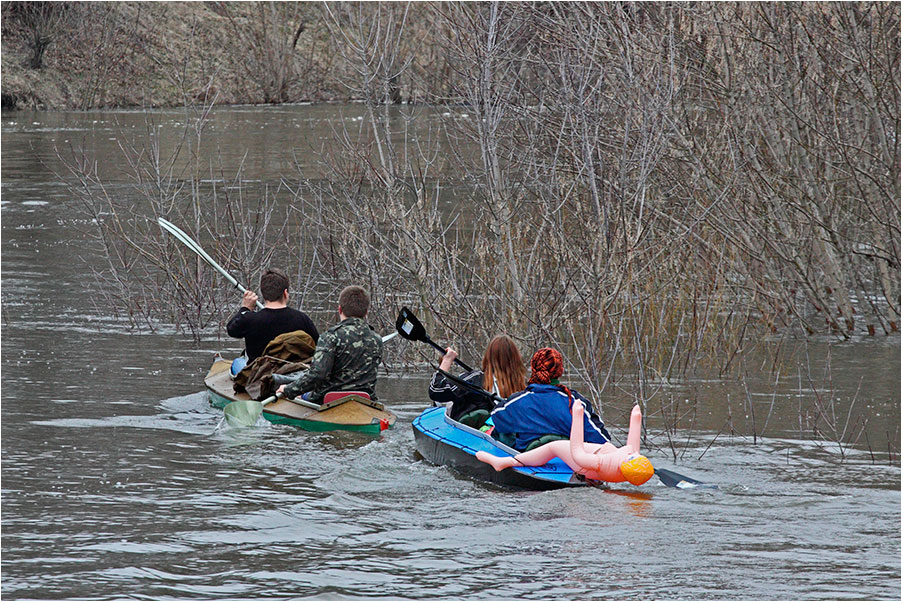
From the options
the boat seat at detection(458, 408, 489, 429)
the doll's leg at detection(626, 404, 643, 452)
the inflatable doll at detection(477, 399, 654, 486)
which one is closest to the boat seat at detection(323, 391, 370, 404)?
the boat seat at detection(458, 408, 489, 429)

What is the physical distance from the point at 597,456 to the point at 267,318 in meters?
3.78

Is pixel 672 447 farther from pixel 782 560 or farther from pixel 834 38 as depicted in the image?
pixel 834 38

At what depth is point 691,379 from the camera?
11.7m

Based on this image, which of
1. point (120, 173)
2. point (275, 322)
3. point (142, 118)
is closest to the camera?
point (275, 322)

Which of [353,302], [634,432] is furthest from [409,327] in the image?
[634,432]

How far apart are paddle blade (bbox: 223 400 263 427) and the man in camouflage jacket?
239mm

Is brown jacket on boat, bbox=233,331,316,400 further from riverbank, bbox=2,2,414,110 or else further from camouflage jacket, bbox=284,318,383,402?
riverbank, bbox=2,2,414,110

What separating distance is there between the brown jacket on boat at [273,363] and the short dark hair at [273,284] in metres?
0.35

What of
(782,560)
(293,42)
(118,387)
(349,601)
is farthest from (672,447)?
(293,42)

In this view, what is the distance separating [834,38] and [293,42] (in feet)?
144

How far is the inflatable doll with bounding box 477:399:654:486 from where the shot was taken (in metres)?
7.77

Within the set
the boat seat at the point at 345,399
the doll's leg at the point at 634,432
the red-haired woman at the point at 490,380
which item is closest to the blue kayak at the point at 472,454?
the red-haired woman at the point at 490,380

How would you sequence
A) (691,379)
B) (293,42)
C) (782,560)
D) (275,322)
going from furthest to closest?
(293,42), (691,379), (275,322), (782,560)

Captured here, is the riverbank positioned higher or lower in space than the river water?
higher
